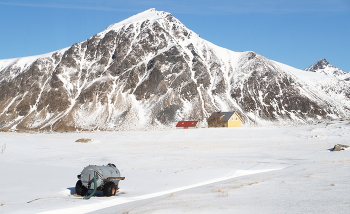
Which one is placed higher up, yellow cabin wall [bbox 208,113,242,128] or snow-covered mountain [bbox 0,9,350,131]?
snow-covered mountain [bbox 0,9,350,131]

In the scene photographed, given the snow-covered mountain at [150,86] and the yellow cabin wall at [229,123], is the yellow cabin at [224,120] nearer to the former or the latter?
the yellow cabin wall at [229,123]

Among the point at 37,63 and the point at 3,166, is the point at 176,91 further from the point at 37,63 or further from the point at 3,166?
the point at 3,166

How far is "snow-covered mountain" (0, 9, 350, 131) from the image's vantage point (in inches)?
4678

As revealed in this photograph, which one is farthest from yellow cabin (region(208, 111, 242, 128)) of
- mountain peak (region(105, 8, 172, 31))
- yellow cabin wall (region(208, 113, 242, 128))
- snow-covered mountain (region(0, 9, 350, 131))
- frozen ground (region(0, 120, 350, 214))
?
mountain peak (region(105, 8, 172, 31))

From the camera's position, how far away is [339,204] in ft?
25.5

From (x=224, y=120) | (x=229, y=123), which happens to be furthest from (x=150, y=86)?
(x=229, y=123)

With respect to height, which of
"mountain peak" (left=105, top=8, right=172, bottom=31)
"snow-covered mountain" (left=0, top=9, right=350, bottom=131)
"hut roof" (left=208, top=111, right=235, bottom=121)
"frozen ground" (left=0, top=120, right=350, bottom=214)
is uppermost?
"mountain peak" (left=105, top=8, right=172, bottom=31)

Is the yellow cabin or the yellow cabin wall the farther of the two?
the yellow cabin

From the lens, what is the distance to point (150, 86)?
13212 cm

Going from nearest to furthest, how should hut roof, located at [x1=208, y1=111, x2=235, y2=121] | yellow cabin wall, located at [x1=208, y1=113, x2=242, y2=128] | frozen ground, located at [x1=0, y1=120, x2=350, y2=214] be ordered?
frozen ground, located at [x1=0, y1=120, x2=350, y2=214] < yellow cabin wall, located at [x1=208, y1=113, x2=242, y2=128] < hut roof, located at [x1=208, y1=111, x2=235, y2=121]

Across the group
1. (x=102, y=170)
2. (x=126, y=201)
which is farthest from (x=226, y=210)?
(x=102, y=170)

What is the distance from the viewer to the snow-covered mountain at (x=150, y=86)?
119 meters

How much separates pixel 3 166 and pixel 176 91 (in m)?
109

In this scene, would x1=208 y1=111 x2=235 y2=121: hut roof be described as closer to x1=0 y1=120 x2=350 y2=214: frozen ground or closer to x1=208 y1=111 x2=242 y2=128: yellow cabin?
x1=208 y1=111 x2=242 y2=128: yellow cabin
